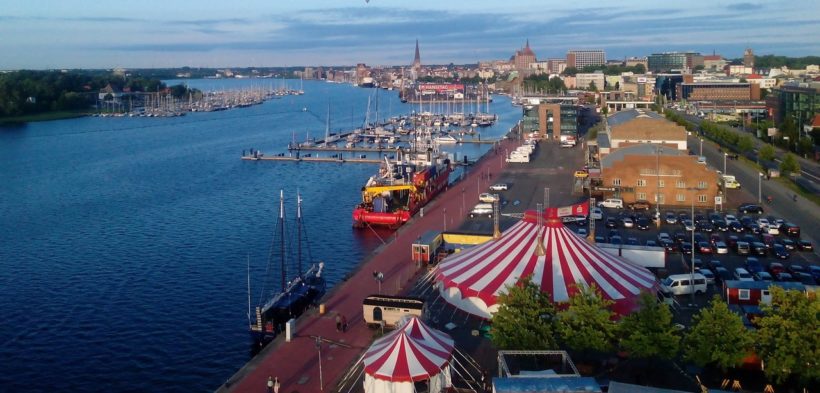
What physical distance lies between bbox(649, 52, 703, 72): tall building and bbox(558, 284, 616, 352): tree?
93.5m

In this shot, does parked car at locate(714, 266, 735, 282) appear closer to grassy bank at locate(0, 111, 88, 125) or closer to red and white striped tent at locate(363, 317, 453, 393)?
red and white striped tent at locate(363, 317, 453, 393)

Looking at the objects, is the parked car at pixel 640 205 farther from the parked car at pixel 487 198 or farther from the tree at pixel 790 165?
the tree at pixel 790 165

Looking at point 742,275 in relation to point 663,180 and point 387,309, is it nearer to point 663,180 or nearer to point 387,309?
point 387,309

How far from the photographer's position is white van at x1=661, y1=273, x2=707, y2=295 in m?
11.0

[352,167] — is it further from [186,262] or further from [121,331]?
[121,331]

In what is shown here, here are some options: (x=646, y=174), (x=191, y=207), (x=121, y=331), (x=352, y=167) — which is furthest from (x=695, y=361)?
(x=352, y=167)

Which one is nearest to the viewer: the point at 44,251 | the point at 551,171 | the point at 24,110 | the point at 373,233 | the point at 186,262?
the point at 186,262

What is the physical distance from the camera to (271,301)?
37.2 ft

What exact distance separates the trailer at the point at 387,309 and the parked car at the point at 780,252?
7.33 metres

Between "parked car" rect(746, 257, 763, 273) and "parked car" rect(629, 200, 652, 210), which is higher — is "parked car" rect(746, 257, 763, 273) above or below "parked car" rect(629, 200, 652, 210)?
below

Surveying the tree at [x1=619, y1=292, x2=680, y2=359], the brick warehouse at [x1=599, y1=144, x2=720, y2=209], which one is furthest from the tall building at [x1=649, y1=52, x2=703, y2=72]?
the tree at [x1=619, y1=292, x2=680, y2=359]

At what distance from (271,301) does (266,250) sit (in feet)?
15.2

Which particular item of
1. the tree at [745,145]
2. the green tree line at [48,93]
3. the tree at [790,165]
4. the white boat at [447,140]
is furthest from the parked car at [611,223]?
the green tree line at [48,93]

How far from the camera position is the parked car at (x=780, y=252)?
43.6 feet
